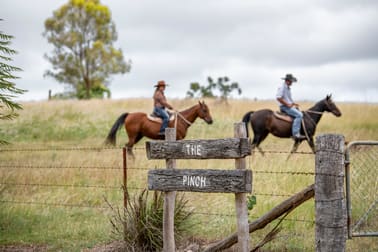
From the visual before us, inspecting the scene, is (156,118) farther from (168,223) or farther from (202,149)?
(202,149)

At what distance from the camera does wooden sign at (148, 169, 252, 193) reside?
561 centimetres

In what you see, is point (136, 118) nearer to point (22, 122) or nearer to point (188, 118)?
point (188, 118)

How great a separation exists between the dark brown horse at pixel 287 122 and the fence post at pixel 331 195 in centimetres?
1065

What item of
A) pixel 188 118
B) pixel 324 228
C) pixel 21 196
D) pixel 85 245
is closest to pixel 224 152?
pixel 324 228

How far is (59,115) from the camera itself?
27.5m

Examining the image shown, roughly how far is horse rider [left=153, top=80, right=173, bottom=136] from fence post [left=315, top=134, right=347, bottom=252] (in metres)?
10.6

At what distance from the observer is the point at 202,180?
587 cm

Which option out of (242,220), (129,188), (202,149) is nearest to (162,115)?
(129,188)

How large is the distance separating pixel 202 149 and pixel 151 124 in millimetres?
10970

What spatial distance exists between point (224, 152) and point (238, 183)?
0.36 metres

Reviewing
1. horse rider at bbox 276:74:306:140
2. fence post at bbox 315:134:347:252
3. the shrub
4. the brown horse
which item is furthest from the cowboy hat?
fence post at bbox 315:134:347:252

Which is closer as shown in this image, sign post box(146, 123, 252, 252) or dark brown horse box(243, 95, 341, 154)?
sign post box(146, 123, 252, 252)

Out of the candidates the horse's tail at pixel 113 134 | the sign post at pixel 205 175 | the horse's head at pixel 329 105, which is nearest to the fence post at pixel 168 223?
the sign post at pixel 205 175

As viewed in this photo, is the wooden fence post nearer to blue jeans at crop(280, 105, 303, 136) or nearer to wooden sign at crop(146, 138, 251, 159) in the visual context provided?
wooden sign at crop(146, 138, 251, 159)
